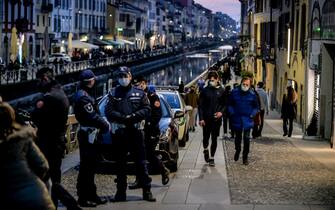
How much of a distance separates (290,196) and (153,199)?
2.03 metres

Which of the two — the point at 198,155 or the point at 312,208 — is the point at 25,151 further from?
the point at 198,155

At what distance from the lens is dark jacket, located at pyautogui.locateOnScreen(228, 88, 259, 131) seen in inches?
578

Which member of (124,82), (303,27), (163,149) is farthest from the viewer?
(303,27)

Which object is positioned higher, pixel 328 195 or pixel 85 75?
pixel 85 75

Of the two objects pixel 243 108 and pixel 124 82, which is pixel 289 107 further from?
pixel 124 82

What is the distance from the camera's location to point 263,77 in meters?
50.2

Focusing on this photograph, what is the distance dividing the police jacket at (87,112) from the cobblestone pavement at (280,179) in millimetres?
2192

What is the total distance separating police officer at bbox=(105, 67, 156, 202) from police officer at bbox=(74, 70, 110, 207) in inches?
12.4

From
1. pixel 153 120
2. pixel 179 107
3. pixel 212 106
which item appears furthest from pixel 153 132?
pixel 179 107

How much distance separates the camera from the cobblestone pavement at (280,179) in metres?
11.3

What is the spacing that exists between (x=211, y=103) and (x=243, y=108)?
0.67 m

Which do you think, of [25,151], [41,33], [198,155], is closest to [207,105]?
[198,155]

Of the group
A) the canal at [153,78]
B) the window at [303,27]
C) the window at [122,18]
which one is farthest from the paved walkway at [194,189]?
the window at [122,18]

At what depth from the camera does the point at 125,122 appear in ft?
35.4
